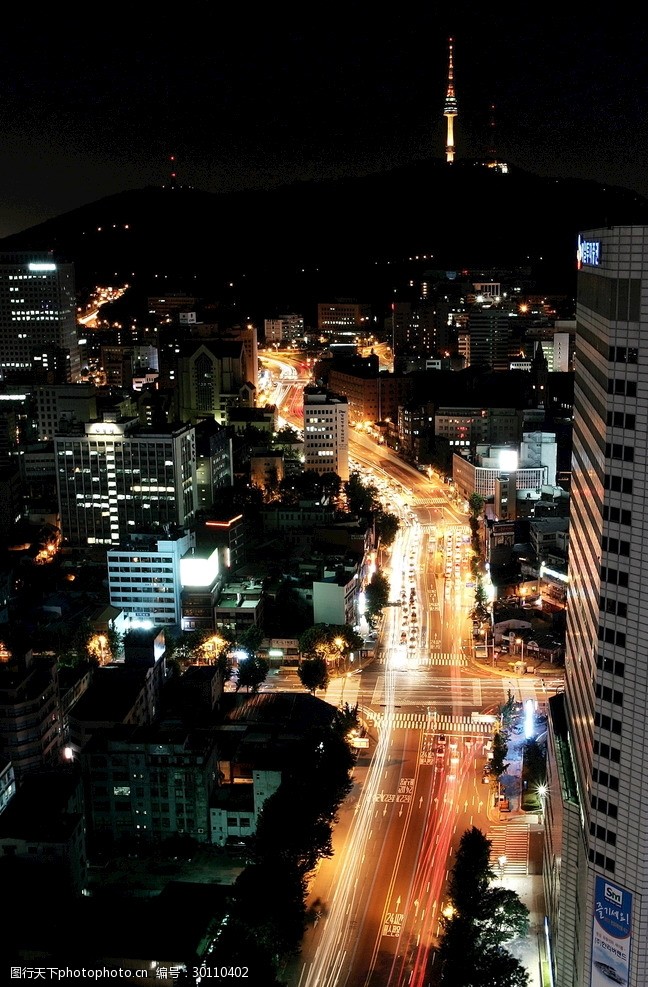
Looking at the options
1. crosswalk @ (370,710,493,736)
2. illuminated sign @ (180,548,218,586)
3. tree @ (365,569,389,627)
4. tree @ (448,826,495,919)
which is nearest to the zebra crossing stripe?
crosswalk @ (370,710,493,736)

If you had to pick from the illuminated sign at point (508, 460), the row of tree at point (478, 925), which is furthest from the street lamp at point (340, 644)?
the illuminated sign at point (508, 460)

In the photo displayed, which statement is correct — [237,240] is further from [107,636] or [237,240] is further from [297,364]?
[107,636]

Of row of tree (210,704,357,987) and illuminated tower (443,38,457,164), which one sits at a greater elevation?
illuminated tower (443,38,457,164)

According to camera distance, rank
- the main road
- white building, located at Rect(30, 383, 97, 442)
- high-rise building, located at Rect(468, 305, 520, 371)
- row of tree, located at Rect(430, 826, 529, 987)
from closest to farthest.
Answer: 1. row of tree, located at Rect(430, 826, 529, 987)
2. the main road
3. white building, located at Rect(30, 383, 97, 442)
4. high-rise building, located at Rect(468, 305, 520, 371)

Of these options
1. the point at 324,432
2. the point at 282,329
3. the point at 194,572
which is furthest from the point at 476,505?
the point at 282,329

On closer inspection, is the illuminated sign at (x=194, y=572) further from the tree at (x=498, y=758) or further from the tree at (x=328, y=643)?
the tree at (x=498, y=758)

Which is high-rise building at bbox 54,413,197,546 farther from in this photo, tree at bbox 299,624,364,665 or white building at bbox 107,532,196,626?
tree at bbox 299,624,364,665

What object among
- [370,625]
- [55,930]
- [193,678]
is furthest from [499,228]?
[55,930]
